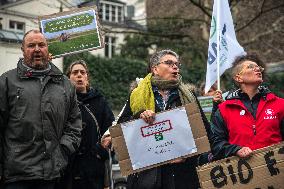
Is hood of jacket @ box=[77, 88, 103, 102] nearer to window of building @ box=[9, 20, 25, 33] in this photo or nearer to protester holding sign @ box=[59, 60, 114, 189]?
protester holding sign @ box=[59, 60, 114, 189]

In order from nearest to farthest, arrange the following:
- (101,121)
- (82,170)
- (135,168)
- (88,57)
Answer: (135,168), (82,170), (101,121), (88,57)

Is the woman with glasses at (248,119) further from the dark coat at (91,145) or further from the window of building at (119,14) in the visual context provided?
the window of building at (119,14)

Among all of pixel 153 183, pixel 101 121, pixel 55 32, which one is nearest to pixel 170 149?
pixel 153 183

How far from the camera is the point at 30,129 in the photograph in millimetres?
4336

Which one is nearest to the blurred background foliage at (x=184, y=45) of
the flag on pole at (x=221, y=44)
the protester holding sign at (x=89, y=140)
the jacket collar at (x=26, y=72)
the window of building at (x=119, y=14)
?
the window of building at (x=119, y=14)

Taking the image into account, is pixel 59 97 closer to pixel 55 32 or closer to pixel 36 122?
pixel 36 122

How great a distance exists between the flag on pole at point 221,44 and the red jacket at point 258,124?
2172mm

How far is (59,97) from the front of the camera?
15.0 ft

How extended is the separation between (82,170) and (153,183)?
1.16m

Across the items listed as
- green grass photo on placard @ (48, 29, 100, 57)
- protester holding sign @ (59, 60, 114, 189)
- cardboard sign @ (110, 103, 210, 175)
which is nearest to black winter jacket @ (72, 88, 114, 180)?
protester holding sign @ (59, 60, 114, 189)

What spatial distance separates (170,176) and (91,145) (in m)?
1.24

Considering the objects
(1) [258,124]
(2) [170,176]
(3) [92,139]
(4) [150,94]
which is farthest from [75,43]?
(1) [258,124]

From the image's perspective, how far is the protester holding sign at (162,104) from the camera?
4.76 meters

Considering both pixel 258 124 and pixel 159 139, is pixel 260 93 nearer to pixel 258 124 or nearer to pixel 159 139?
pixel 258 124
